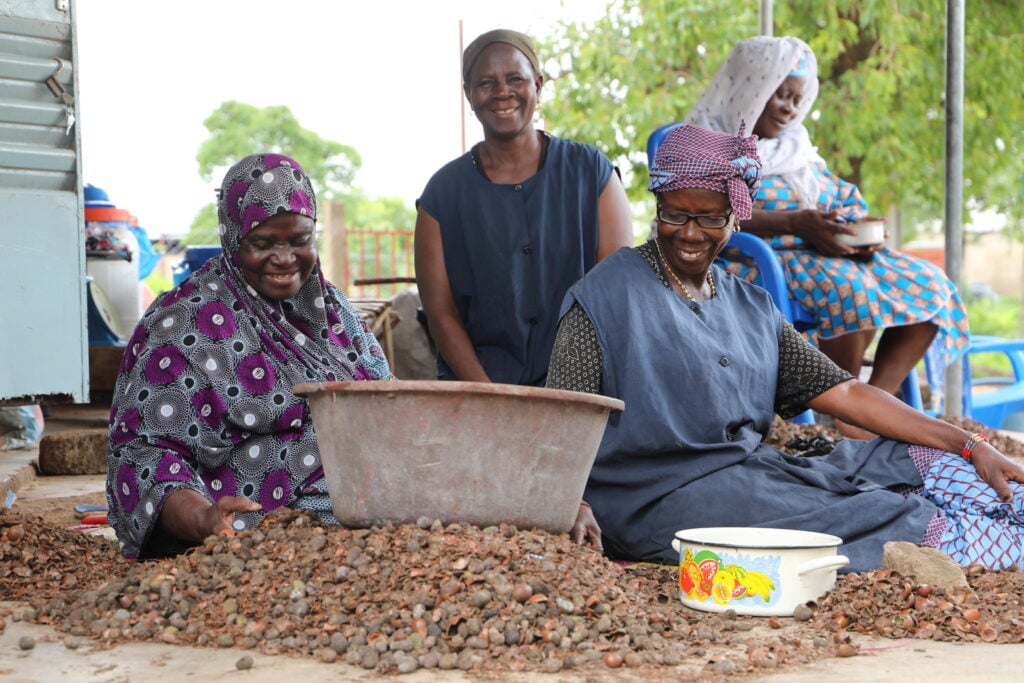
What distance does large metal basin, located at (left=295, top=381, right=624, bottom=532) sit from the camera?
2.59 m

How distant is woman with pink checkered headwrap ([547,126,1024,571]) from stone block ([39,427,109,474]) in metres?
3.09

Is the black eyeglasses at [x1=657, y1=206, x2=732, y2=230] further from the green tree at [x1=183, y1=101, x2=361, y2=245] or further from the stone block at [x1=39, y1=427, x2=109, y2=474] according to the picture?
the green tree at [x1=183, y1=101, x2=361, y2=245]

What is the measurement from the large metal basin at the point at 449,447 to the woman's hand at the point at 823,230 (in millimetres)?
2644

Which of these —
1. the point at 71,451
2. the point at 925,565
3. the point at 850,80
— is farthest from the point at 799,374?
the point at 850,80

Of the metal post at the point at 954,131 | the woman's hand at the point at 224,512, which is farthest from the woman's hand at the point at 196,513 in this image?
the metal post at the point at 954,131

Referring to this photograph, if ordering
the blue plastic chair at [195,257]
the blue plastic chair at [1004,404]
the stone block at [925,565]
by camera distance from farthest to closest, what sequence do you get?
the blue plastic chair at [1004,404], the blue plastic chair at [195,257], the stone block at [925,565]

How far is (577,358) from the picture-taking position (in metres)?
3.34

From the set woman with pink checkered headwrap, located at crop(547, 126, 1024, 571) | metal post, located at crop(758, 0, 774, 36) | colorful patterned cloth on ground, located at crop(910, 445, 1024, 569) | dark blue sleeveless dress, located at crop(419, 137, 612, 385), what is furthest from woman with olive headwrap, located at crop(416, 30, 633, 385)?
metal post, located at crop(758, 0, 774, 36)

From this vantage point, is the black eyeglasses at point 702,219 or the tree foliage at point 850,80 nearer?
the black eyeglasses at point 702,219

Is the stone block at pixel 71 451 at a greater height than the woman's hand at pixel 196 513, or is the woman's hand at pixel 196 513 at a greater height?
the woman's hand at pixel 196 513

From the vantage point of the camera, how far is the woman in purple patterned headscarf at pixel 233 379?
3197mm

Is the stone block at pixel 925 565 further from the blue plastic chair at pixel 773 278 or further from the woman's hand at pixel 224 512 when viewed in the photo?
the blue plastic chair at pixel 773 278

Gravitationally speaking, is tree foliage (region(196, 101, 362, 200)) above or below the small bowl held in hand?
above

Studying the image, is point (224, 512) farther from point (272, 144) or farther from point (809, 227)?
point (272, 144)
